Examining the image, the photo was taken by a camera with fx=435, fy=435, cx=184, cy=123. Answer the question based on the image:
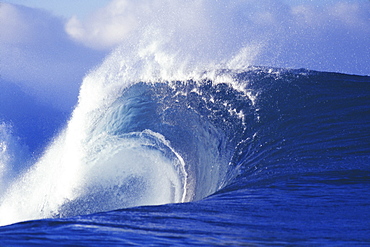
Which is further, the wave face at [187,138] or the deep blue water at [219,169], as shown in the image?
the wave face at [187,138]

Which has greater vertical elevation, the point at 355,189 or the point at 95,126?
the point at 95,126

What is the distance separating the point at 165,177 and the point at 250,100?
2337mm

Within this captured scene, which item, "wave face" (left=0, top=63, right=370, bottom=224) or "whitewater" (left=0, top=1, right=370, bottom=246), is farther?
"wave face" (left=0, top=63, right=370, bottom=224)

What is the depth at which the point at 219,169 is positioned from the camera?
24.1ft

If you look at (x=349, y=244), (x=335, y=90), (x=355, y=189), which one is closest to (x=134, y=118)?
(x=335, y=90)

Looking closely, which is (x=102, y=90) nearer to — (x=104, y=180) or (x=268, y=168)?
(x=104, y=180)

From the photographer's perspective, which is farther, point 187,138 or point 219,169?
point 187,138

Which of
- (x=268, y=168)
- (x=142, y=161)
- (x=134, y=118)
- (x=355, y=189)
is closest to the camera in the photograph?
(x=355, y=189)

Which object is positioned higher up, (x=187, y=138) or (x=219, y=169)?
(x=187, y=138)

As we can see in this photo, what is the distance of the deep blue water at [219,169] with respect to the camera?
8.67 ft

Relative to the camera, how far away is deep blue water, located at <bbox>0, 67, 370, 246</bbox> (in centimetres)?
264

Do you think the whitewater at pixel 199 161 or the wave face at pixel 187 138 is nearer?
the whitewater at pixel 199 161

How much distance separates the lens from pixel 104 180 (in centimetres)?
913

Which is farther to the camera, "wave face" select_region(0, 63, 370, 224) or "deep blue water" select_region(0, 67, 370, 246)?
"wave face" select_region(0, 63, 370, 224)
